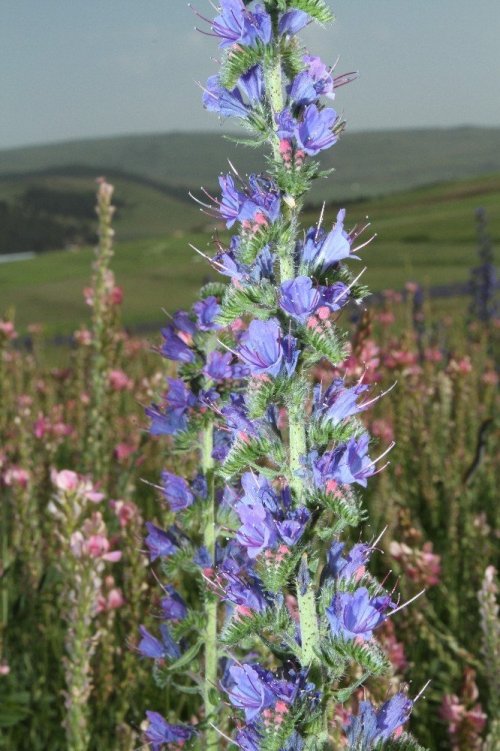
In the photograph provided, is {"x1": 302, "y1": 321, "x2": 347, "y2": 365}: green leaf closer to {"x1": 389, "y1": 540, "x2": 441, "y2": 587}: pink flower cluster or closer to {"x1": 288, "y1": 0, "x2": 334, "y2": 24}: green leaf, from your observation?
{"x1": 288, "y1": 0, "x2": 334, "y2": 24}: green leaf

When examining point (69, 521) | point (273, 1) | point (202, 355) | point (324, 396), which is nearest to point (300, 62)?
point (273, 1)

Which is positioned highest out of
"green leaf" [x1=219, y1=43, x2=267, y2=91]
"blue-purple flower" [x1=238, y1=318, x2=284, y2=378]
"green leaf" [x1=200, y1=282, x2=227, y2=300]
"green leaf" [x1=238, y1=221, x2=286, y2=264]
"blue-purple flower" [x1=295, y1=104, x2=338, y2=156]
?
"green leaf" [x1=219, y1=43, x2=267, y2=91]

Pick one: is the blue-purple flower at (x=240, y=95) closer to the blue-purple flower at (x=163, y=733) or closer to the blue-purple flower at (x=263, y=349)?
the blue-purple flower at (x=263, y=349)

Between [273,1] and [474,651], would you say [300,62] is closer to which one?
[273,1]

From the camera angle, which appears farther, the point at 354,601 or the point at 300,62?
the point at 300,62

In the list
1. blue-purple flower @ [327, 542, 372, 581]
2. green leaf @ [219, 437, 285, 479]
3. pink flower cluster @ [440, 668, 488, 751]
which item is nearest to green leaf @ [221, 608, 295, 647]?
blue-purple flower @ [327, 542, 372, 581]

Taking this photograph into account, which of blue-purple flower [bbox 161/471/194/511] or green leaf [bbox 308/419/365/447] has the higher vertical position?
green leaf [bbox 308/419/365/447]

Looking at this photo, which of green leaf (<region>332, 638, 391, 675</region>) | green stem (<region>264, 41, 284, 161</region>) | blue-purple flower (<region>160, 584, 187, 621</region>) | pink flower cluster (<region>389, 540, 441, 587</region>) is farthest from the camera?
pink flower cluster (<region>389, 540, 441, 587</region>)
